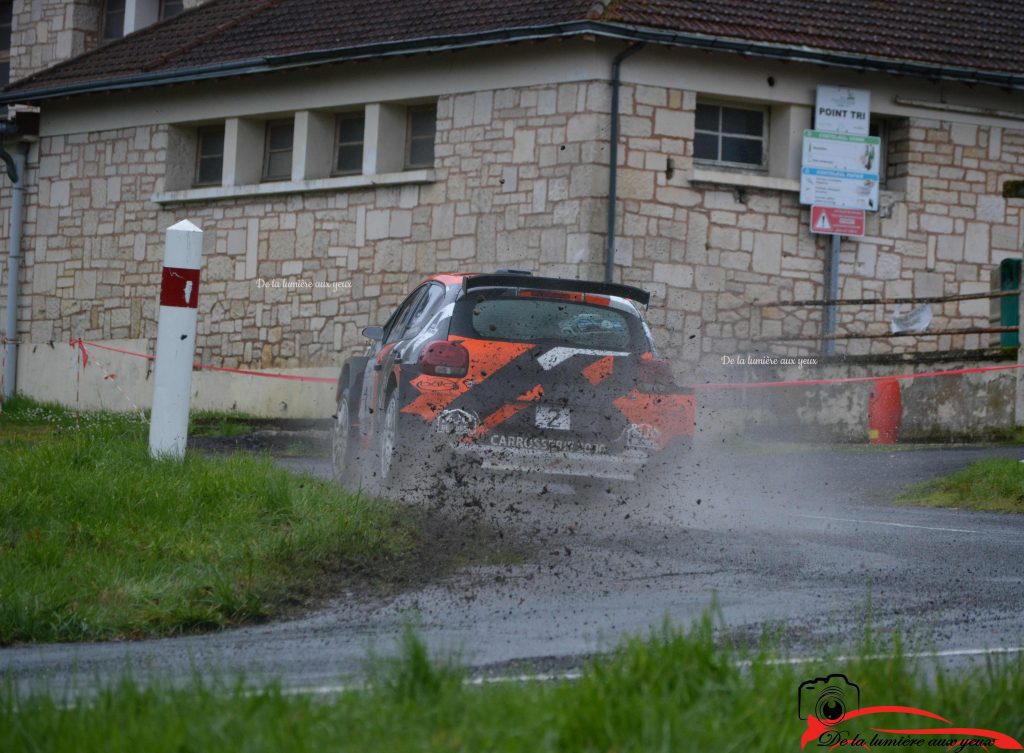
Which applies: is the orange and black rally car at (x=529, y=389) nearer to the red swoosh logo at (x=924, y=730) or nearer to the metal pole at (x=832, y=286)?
the red swoosh logo at (x=924, y=730)

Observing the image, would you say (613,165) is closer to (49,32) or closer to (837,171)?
(837,171)

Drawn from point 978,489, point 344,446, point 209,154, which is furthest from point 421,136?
point 978,489

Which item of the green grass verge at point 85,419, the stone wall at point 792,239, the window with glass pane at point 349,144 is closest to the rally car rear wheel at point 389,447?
the green grass verge at point 85,419

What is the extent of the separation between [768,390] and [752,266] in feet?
5.79

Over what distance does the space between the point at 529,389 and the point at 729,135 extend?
39.6ft

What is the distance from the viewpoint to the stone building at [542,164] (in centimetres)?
2081

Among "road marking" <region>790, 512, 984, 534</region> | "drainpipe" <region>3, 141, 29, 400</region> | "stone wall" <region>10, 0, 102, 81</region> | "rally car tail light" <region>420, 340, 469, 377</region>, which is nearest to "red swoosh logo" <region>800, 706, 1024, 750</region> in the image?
"road marking" <region>790, 512, 984, 534</region>

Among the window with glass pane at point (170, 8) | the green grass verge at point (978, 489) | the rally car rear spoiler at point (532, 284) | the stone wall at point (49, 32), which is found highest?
the window with glass pane at point (170, 8)

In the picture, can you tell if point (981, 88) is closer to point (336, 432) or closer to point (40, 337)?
point (336, 432)

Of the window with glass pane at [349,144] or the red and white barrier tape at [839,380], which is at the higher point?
the window with glass pane at [349,144]

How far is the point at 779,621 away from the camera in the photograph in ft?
21.1

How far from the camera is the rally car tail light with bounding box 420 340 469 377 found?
34.8 ft

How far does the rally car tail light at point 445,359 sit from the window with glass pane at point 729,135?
1152 cm

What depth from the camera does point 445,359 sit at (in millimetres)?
10648
